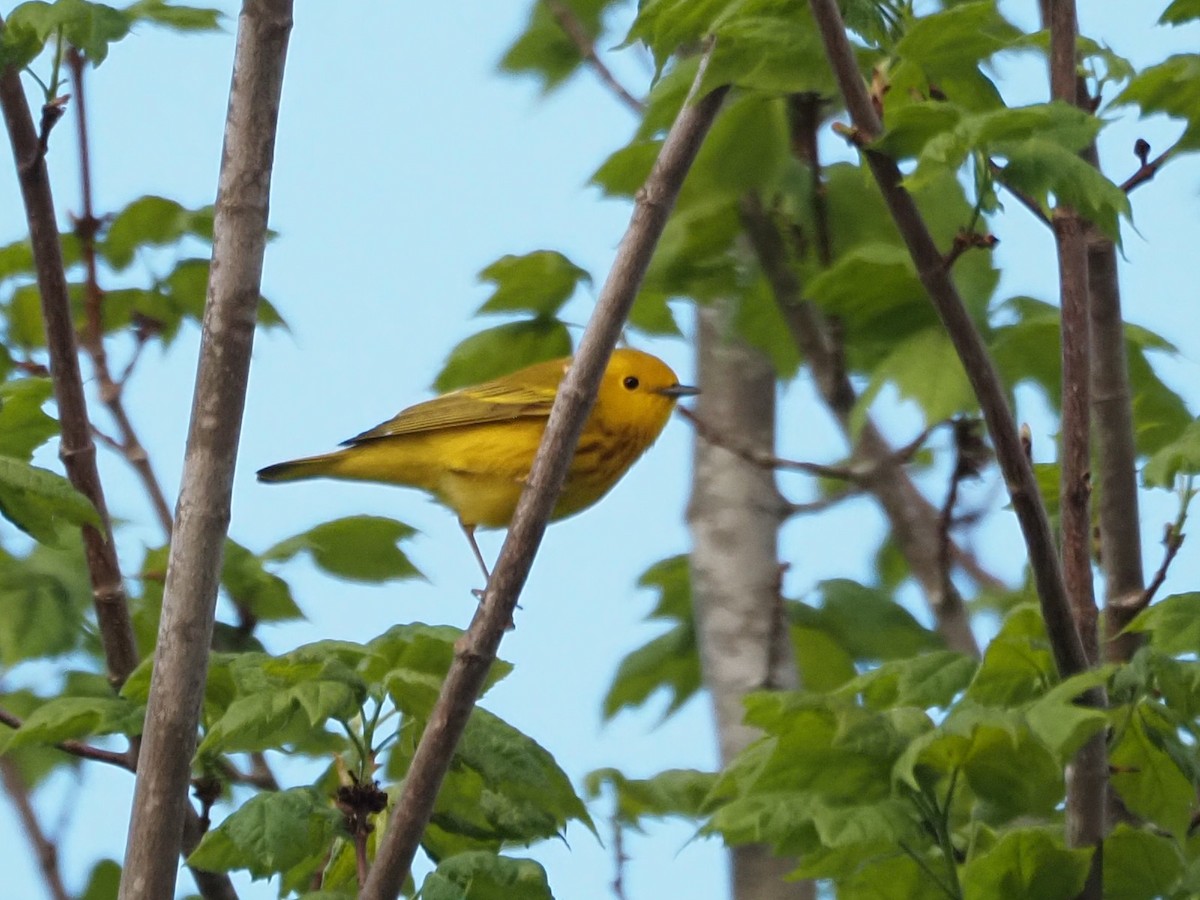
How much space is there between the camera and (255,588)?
438 centimetres

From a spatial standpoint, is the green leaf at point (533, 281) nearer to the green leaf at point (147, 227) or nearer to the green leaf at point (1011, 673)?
the green leaf at point (147, 227)

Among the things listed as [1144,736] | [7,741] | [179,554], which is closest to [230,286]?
[179,554]

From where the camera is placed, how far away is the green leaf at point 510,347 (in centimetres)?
480

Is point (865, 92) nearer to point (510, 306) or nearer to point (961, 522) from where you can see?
point (510, 306)

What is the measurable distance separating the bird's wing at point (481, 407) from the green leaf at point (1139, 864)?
2.72 m

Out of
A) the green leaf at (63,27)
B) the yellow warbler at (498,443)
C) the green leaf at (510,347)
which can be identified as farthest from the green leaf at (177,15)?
the yellow warbler at (498,443)

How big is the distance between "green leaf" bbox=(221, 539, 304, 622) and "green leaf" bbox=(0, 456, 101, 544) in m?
1.11

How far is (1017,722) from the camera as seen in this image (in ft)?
8.19

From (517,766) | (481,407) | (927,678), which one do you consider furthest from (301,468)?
(927,678)

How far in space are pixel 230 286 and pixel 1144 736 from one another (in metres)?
1.80

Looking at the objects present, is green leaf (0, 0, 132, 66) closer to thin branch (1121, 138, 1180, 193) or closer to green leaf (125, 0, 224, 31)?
green leaf (125, 0, 224, 31)

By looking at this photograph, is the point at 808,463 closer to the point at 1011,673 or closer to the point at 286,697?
the point at 1011,673

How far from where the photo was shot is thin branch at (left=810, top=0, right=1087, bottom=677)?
243 cm

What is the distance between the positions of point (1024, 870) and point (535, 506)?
3.30 feet
